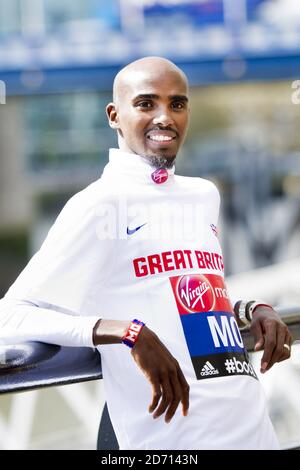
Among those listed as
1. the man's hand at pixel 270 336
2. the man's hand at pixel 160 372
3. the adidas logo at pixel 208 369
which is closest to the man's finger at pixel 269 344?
the man's hand at pixel 270 336

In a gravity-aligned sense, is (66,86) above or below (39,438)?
above

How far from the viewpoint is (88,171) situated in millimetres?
12258

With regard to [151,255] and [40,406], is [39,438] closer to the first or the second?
[40,406]

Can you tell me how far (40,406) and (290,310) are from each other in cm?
274

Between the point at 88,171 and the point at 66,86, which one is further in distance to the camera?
the point at 88,171

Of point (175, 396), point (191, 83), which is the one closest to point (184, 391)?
point (175, 396)

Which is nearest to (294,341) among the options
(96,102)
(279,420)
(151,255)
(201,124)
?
Answer: (151,255)

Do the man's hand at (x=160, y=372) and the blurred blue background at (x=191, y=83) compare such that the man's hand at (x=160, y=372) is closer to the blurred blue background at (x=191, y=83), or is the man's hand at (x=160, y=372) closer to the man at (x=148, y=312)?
the man at (x=148, y=312)

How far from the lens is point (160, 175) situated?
183cm

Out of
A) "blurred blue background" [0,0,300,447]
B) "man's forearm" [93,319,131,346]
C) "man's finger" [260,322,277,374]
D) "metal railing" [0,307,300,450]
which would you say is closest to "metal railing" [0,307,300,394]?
"metal railing" [0,307,300,450]

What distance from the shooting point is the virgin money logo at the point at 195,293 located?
1.72 m

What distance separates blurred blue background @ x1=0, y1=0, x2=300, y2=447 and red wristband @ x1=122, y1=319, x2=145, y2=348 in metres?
8.28

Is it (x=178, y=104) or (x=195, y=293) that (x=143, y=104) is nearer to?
(x=178, y=104)

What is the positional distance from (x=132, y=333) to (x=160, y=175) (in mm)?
381
